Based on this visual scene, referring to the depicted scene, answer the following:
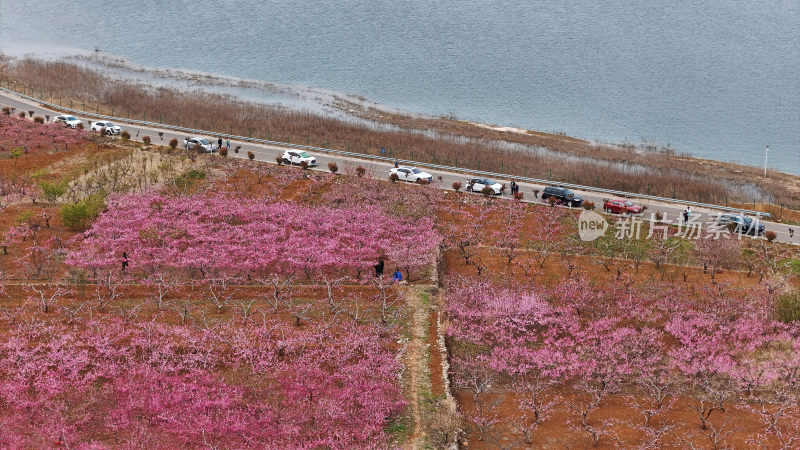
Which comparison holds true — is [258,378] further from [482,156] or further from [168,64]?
[168,64]

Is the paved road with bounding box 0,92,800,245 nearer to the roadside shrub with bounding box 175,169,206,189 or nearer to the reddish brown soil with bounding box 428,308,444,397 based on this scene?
the roadside shrub with bounding box 175,169,206,189

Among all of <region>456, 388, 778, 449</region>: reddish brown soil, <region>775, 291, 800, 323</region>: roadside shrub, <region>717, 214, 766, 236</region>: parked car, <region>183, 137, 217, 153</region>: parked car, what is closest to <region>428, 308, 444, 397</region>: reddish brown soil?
<region>456, 388, 778, 449</region>: reddish brown soil

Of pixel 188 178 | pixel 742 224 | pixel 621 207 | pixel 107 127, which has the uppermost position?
pixel 107 127

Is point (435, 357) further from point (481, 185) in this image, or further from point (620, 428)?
point (481, 185)

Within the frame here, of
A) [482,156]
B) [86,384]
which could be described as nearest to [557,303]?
[86,384]

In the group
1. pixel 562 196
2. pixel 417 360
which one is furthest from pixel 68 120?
pixel 417 360

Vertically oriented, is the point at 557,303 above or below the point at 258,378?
above
